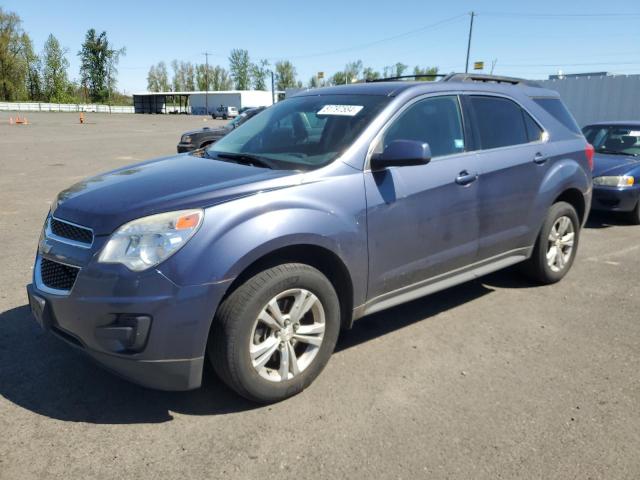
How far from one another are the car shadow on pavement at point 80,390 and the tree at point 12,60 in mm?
103607

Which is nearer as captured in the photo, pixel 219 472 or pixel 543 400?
pixel 219 472

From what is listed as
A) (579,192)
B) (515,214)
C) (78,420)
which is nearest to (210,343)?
(78,420)

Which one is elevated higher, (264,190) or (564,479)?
(264,190)

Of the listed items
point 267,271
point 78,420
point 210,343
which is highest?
point 267,271

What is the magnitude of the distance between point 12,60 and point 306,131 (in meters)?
105

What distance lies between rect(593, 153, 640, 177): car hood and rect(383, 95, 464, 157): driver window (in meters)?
4.97

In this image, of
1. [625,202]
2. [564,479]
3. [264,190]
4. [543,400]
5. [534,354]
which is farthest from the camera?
[625,202]

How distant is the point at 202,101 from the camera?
3541 inches

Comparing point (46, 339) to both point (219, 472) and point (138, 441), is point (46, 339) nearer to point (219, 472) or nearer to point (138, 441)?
point (138, 441)

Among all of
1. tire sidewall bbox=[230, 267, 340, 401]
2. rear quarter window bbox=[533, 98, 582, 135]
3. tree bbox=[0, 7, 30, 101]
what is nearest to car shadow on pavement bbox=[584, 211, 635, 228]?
rear quarter window bbox=[533, 98, 582, 135]

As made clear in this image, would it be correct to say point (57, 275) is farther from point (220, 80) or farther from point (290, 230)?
point (220, 80)

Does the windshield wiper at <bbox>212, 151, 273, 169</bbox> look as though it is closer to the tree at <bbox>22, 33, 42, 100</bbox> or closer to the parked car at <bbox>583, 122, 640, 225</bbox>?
the parked car at <bbox>583, 122, 640, 225</bbox>

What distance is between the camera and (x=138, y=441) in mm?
2691

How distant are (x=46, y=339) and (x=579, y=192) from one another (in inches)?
189
